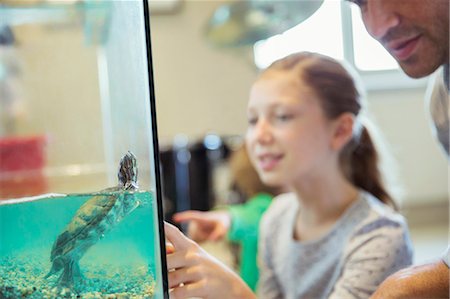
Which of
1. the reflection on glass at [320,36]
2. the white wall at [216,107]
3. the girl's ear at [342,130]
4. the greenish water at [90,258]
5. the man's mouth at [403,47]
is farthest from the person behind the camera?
the white wall at [216,107]

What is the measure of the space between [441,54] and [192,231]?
0.43 meters

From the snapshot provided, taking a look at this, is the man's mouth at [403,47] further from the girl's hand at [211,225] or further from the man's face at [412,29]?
the girl's hand at [211,225]

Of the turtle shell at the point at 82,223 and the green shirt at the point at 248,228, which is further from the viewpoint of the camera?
the green shirt at the point at 248,228

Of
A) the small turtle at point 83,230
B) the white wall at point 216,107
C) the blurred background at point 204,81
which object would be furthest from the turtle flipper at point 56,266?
the white wall at point 216,107

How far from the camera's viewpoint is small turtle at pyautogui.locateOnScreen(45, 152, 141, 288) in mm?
373

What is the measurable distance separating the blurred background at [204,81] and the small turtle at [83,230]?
0.08 m

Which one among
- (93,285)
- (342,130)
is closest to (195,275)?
(93,285)

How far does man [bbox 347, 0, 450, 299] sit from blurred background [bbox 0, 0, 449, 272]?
30 mm


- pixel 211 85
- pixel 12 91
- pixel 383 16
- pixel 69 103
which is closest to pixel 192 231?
pixel 69 103

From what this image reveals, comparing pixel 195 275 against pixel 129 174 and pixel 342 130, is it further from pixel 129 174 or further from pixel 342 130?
pixel 342 130

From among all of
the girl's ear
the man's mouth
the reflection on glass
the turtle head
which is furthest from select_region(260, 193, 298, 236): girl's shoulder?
the turtle head

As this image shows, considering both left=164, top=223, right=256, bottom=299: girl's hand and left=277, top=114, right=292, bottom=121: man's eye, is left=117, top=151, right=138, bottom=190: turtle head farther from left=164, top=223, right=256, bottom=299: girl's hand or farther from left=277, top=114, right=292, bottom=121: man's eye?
left=277, top=114, right=292, bottom=121: man's eye

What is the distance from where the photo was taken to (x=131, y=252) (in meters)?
0.37

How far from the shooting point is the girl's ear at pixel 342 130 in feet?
2.30
